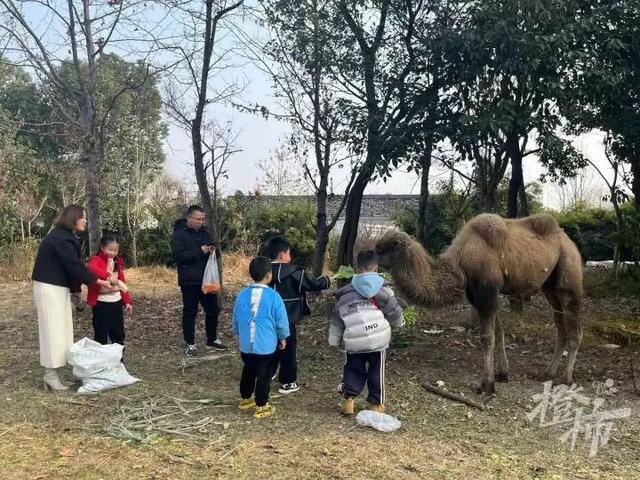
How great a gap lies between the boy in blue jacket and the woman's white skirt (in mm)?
1911

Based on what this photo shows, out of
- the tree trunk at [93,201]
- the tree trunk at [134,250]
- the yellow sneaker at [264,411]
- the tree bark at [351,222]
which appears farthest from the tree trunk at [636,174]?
the tree trunk at [134,250]

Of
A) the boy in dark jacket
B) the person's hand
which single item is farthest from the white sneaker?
the person's hand

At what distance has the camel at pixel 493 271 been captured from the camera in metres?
5.49

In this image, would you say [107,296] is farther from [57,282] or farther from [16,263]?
[16,263]

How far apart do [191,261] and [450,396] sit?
10.8 feet

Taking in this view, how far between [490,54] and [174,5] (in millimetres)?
4873

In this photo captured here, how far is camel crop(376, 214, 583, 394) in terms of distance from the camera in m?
5.49

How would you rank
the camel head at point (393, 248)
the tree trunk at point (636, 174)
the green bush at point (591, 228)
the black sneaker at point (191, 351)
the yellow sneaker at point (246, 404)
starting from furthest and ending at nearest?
1. the green bush at point (591, 228)
2. the tree trunk at point (636, 174)
3. the black sneaker at point (191, 351)
4. the camel head at point (393, 248)
5. the yellow sneaker at point (246, 404)

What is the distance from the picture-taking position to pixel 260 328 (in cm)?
502

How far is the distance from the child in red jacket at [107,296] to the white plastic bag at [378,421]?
9.49ft

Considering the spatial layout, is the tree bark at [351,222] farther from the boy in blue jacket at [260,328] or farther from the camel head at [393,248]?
the boy in blue jacket at [260,328]

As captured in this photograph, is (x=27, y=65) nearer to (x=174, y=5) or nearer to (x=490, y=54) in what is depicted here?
(x=174, y=5)

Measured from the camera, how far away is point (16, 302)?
37.7 ft

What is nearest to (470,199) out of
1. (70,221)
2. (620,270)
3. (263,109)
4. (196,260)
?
(620,270)
